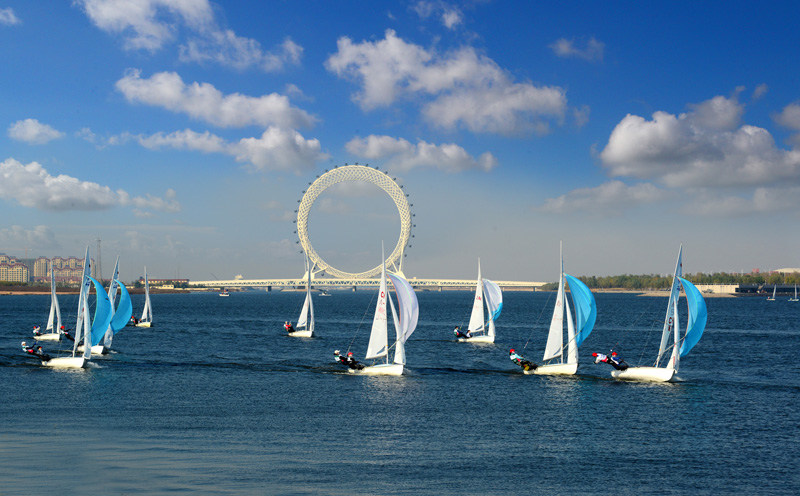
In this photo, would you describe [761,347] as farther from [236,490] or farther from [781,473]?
[236,490]

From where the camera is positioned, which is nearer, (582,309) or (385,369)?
(385,369)

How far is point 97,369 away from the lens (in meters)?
48.7

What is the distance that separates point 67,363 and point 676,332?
37.5 m

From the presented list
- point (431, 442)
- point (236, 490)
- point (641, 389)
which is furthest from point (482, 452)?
point (641, 389)

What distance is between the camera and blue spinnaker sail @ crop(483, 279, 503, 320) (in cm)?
7475

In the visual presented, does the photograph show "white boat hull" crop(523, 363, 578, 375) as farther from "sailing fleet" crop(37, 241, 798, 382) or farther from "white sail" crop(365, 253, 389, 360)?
"white sail" crop(365, 253, 389, 360)

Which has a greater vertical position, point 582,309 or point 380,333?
point 582,309

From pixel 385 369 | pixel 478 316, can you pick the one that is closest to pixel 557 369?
pixel 385 369

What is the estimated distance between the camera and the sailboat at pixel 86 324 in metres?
49.3

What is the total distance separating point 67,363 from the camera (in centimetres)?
4950

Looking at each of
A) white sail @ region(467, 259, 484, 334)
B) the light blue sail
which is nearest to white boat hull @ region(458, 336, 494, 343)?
white sail @ region(467, 259, 484, 334)

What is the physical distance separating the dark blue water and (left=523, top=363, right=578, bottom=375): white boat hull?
102cm

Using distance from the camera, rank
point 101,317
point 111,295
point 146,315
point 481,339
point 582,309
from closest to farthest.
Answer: point 582,309
point 101,317
point 111,295
point 481,339
point 146,315

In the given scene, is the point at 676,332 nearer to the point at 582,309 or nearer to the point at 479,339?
the point at 582,309
